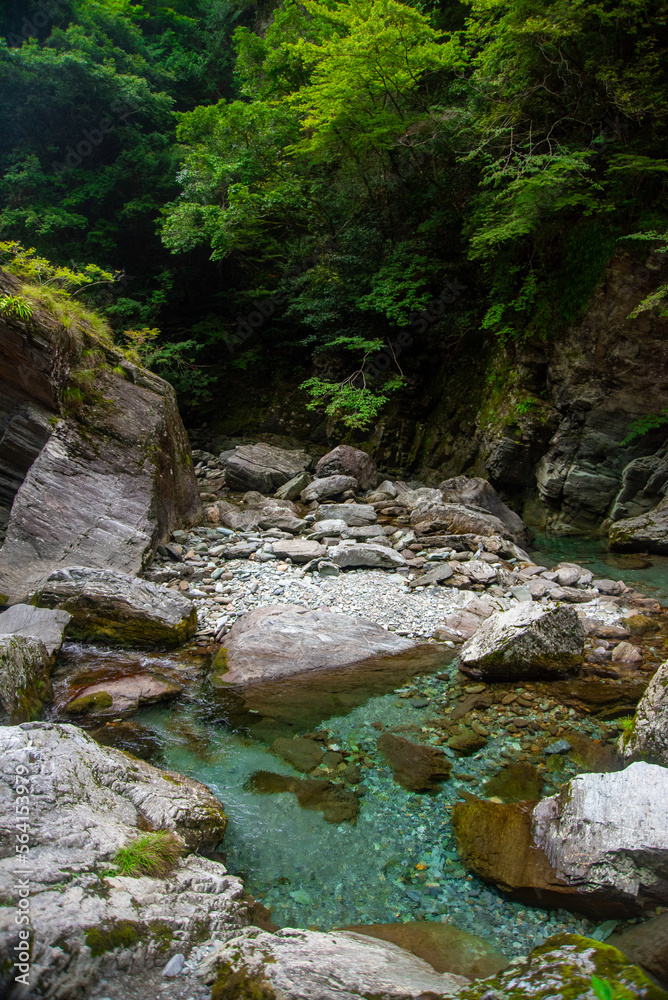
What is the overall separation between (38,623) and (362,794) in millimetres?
3675

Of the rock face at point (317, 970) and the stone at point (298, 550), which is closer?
the rock face at point (317, 970)

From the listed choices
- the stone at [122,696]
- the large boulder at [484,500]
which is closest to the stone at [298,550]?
the stone at [122,696]

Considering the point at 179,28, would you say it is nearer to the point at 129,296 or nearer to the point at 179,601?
the point at 129,296

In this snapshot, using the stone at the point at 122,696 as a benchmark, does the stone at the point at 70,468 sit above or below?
above

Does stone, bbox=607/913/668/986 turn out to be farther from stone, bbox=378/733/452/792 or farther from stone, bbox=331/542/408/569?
stone, bbox=331/542/408/569

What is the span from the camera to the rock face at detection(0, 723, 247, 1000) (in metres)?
1.98

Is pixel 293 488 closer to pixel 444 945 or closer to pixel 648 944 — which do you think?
pixel 444 945

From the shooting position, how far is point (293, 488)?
38.5 feet

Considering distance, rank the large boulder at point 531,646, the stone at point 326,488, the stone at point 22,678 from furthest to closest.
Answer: the stone at point 326,488 → the large boulder at point 531,646 → the stone at point 22,678

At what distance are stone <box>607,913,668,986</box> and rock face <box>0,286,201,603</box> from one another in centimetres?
608

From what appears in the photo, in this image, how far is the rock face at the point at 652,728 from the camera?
355 cm

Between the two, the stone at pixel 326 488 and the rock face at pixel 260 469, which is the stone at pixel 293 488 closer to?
the stone at pixel 326 488

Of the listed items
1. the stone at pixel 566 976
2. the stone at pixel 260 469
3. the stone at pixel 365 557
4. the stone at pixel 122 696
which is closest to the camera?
the stone at pixel 566 976

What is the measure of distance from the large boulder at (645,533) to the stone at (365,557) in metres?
4.33
